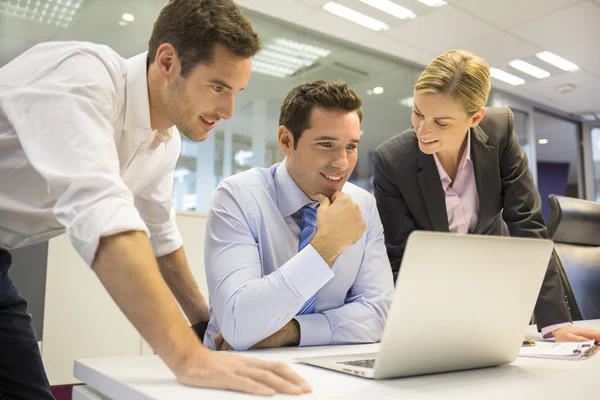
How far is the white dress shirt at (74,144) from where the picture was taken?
742 mm

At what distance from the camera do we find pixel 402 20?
4.49 m

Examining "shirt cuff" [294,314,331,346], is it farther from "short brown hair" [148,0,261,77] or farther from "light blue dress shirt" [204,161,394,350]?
"short brown hair" [148,0,261,77]

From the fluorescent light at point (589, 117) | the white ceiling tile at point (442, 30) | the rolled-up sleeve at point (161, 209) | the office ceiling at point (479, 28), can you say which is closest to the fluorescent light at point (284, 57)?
the office ceiling at point (479, 28)

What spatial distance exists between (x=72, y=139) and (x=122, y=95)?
294mm

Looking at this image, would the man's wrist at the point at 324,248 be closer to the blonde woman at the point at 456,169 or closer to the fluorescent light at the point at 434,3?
the blonde woman at the point at 456,169

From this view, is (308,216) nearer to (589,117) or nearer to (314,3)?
(314,3)

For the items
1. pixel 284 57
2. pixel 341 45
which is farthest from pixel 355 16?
pixel 284 57

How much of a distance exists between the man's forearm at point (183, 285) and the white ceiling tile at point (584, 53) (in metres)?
4.83

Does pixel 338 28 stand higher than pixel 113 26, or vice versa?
pixel 338 28

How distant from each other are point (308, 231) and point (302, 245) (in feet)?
0.14

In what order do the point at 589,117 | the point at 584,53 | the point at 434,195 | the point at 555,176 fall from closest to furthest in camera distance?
the point at 434,195 → the point at 584,53 → the point at 589,117 → the point at 555,176

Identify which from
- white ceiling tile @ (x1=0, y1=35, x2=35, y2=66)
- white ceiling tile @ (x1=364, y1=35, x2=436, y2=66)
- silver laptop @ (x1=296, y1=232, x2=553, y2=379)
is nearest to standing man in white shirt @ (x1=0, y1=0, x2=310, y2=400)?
silver laptop @ (x1=296, y1=232, x2=553, y2=379)

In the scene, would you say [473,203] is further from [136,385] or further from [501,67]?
[501,67]

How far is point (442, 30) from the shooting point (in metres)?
4.66
